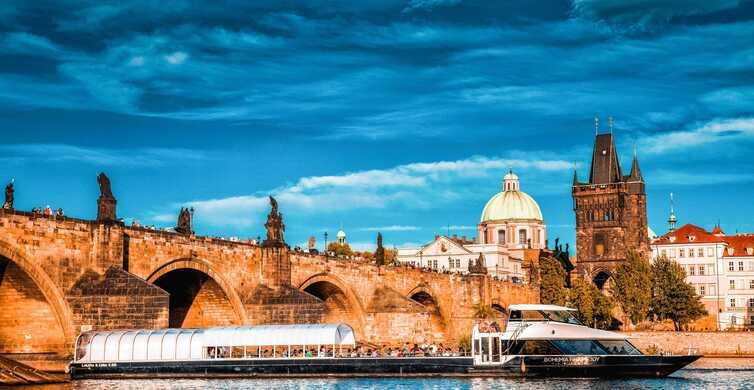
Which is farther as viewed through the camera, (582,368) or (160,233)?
(160,233)

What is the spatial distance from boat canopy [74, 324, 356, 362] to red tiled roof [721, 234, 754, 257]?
94.3 m

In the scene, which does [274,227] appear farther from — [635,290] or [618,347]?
[635,290]

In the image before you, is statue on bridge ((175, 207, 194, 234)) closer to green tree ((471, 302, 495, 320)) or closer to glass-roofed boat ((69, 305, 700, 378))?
glass-roofed boat ((69, 305, 700, 378))

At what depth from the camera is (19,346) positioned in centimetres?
5472

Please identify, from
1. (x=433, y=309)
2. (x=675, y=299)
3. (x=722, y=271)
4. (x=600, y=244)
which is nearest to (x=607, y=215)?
(x=600, y=244)

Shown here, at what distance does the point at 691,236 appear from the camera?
146 metres

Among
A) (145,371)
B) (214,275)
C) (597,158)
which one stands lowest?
(145,371)

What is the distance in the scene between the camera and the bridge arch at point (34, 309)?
53.7 m

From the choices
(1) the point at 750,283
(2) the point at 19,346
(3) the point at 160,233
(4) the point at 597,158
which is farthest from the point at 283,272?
(4) the point at 597,158

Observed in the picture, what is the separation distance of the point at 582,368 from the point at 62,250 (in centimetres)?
2771

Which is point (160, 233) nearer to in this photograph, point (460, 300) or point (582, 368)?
point (582, 368)

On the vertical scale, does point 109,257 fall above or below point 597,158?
below

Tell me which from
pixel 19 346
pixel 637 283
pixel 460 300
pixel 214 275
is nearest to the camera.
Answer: pixel 19 346

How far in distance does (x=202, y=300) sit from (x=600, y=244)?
3862 inches
